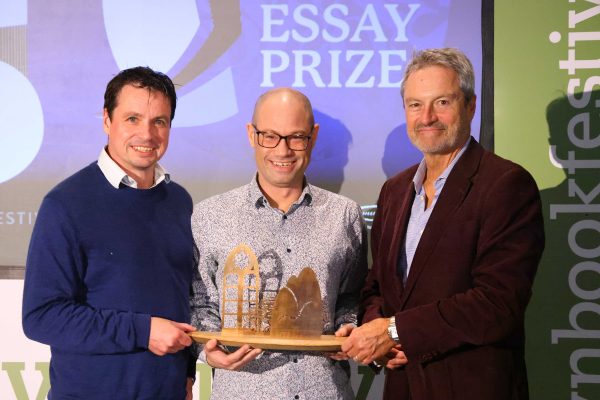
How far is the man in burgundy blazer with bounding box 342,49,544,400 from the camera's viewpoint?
8.01ft

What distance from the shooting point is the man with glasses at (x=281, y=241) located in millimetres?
2656

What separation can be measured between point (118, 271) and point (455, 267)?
1.12 m

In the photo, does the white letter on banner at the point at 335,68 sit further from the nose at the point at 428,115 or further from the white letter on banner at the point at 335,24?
the nose at the point at 428,115

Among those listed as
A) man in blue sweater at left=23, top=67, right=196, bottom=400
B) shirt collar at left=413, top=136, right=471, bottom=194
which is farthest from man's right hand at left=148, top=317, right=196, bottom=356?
shirt collar at left=413, top=136, right=471, bottom=194

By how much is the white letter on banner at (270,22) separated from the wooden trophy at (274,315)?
1.45 metres

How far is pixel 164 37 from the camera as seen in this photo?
3.88 meters

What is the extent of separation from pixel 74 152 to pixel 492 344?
231 centimetres

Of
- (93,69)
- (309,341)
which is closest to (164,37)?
(93,69)

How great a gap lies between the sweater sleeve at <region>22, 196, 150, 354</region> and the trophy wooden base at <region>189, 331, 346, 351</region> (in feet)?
0.83

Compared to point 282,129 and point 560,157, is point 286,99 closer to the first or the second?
point 282,129

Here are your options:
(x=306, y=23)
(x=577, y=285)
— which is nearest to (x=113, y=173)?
(x=306, y=23)

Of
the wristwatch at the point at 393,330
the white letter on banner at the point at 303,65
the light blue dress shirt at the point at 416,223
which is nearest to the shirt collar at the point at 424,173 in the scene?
the light blue dress shirt at the point at 416,223

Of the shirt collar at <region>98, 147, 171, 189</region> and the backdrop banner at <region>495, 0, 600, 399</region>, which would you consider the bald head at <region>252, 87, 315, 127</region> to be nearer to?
the shirt collar at <region>98, 147, 171, 189</region>

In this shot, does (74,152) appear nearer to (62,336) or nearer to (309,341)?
(62,336)
